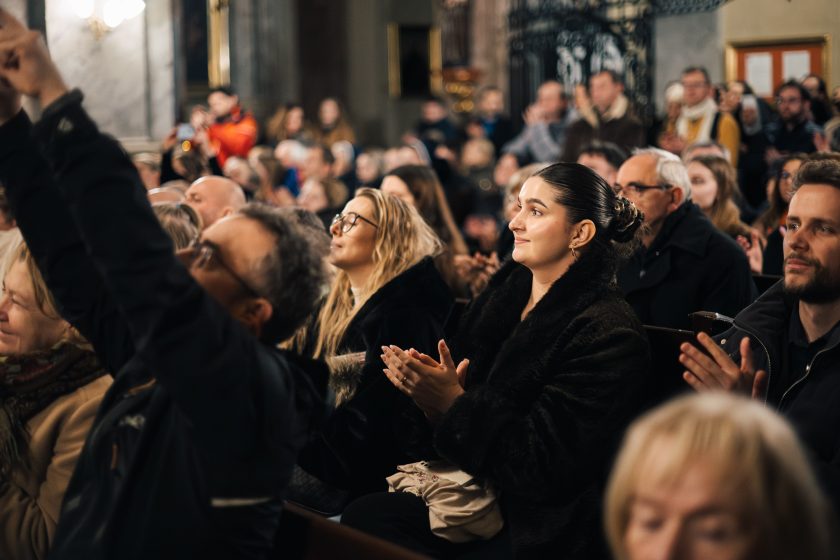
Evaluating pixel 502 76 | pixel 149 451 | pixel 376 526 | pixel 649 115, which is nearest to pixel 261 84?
pixel 502 76

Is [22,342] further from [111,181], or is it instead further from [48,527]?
[111,181]

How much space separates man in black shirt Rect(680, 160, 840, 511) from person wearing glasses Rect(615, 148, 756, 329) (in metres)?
1.42

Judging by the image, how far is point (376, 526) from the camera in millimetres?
3221

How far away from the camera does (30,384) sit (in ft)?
9.36

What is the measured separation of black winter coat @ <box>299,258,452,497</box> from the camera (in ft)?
11.8

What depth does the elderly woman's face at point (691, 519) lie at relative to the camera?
55.1 inches

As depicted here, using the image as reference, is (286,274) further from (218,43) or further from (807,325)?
(218,43)

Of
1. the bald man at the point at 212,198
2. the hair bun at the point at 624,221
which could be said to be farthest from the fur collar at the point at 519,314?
the bald man at the point at 212,198

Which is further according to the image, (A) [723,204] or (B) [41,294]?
(A) [723,204]

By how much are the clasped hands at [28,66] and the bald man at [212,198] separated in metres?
3.16

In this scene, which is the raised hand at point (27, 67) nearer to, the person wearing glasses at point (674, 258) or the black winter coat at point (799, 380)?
the black winter coat at point (799, 380)

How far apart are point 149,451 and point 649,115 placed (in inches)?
348

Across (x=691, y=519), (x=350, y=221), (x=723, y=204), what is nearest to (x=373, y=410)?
(x=350, y=221)

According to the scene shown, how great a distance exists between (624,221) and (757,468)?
2082 mm
